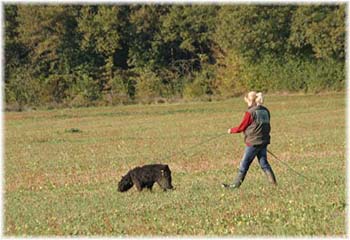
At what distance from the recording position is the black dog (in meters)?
14.3

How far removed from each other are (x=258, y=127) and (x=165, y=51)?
61.4 m

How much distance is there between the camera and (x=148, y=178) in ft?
47.4

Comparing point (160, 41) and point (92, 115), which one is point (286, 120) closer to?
point (92, 115)

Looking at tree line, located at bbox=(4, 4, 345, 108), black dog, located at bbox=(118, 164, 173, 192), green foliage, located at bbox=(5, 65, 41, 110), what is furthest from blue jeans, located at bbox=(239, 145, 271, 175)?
green foliage, located at bbox=(5, 65, 41, 110)

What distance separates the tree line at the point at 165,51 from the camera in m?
68.1

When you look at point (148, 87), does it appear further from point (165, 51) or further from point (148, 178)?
point (148, 178)

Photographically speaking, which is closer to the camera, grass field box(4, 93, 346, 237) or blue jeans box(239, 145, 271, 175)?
grass field box(4, 93, 346, 237)

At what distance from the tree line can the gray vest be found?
53.3 meters

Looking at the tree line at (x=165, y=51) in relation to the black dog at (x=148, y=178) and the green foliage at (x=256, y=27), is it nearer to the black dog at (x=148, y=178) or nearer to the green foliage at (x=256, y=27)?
the green foliage at (x=256, y=27)

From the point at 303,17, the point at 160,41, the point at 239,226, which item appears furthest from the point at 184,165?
the point at 160,41

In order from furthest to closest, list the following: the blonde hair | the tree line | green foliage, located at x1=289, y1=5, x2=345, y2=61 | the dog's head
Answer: the tree line, green foliage, located at x1=289, y1=5, x2=345, y2=61, the dog's head, the blonde hair

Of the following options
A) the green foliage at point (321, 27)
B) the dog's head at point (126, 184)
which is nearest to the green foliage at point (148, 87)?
the green foliage at point (321, 27)

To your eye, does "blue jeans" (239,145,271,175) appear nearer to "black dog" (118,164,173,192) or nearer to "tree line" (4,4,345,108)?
"black dog" (118,164,173,192)

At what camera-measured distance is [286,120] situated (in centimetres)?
4069
